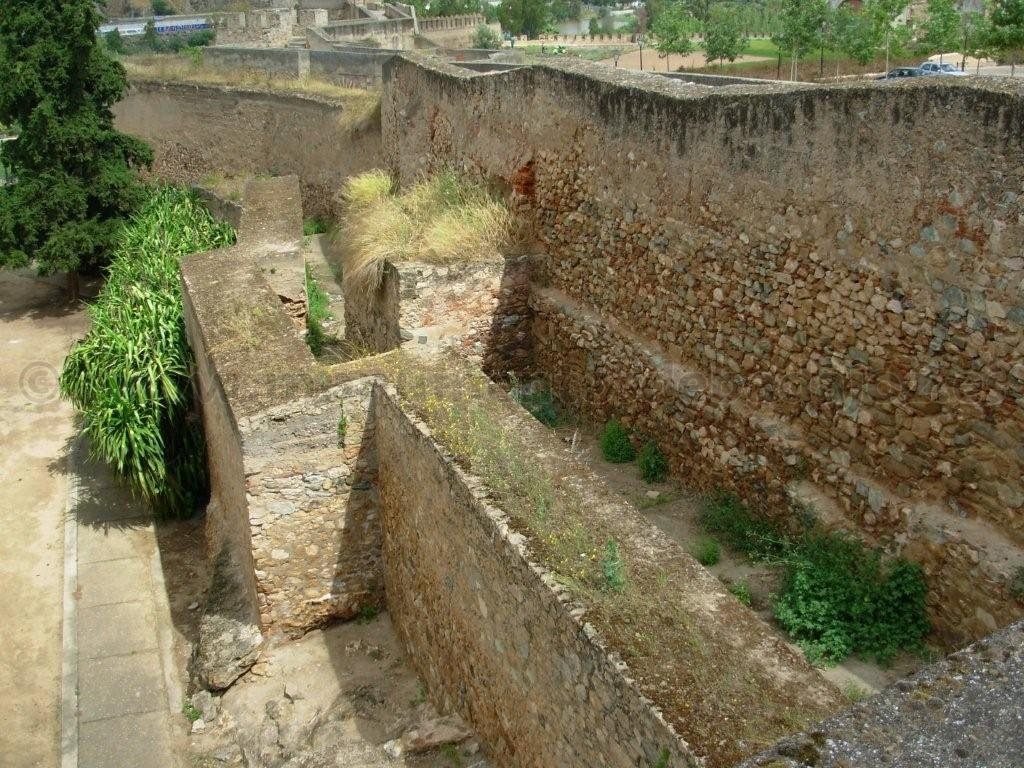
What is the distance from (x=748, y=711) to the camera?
380cm

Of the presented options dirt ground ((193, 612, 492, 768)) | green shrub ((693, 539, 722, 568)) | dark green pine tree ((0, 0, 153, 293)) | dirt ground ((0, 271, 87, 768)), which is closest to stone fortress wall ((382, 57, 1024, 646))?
green shrub ((693, 539, 722, 568))

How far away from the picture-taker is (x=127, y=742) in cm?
706

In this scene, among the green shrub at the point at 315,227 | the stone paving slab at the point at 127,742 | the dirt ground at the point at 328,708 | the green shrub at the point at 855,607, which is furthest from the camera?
the green shrub at the point at 315,227

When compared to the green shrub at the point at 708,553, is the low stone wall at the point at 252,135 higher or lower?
higher

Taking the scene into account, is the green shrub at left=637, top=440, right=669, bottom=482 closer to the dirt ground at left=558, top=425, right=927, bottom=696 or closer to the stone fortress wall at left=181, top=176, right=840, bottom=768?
the dirt ground at left=558, top=425, right=927, bottom=696

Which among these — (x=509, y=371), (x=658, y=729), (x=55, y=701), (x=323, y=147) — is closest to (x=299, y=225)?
(x=509, y=371)

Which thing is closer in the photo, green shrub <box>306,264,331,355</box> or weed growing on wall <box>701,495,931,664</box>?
weed growing on wall <box>701,495,931,664</box>

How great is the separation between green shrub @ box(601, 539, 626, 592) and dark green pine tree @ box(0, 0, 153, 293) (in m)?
13.4

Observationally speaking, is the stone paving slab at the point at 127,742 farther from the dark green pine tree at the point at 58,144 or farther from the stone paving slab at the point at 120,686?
the dark green pine tree at the point at 58,144

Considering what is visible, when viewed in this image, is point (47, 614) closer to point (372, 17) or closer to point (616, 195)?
point (616, 195)

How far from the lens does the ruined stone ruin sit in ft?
13.4

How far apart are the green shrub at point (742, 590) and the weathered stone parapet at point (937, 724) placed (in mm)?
3144

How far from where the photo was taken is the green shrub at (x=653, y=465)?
742 centimetres

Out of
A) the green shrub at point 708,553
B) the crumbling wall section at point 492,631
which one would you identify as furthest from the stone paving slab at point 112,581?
the green shrub at point 708,553
